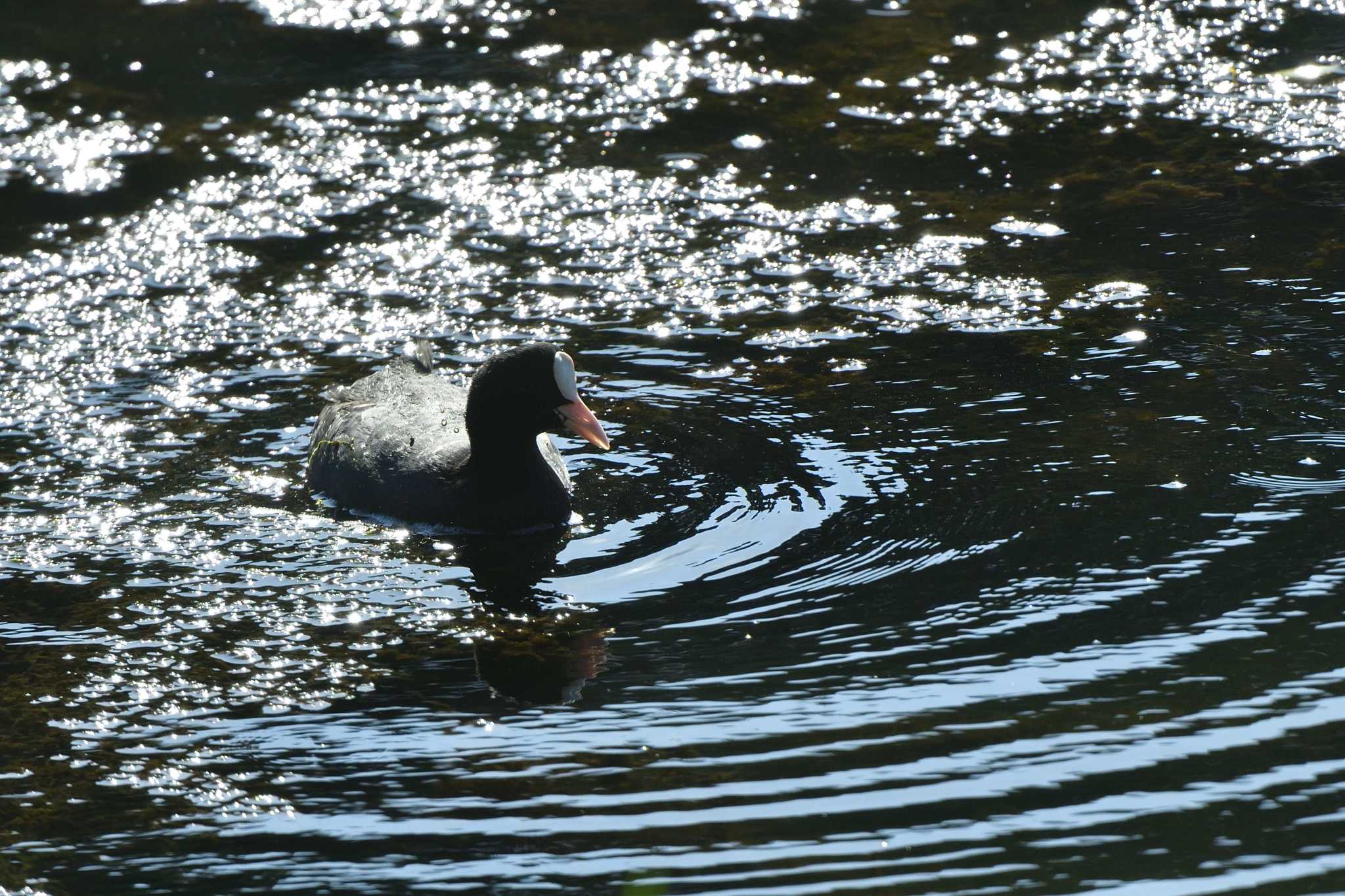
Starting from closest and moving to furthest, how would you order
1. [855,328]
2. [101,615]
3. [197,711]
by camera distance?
[197,711] < [101,615] < [855,328]

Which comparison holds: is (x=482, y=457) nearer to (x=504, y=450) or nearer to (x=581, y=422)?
(x=504, y=450)

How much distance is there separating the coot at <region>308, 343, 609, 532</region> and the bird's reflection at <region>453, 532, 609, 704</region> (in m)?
0.16

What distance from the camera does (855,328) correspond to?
8070 millimetres

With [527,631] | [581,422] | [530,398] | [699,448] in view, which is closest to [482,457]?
[530,398]

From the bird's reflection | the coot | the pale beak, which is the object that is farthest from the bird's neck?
the bird's reflection

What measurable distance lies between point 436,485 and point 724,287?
7.70ft

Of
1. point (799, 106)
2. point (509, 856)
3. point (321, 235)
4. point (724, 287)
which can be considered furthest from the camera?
point (799, 106)

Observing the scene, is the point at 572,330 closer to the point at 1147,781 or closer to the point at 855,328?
the point at 855,328

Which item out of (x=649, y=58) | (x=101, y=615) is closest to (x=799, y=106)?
(x=649, y=58)

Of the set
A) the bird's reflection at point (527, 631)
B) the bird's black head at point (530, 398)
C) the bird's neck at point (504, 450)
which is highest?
the bird's black head at point (530, 398)

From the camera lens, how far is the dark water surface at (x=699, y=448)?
4559 millimetres

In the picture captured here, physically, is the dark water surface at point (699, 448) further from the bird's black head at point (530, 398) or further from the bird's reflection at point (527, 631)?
the bird's black head at point (530, 398)

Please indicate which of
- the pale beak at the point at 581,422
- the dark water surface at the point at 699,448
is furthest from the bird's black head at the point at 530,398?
the dark water surface at the point at 699,448

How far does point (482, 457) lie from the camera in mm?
6699
